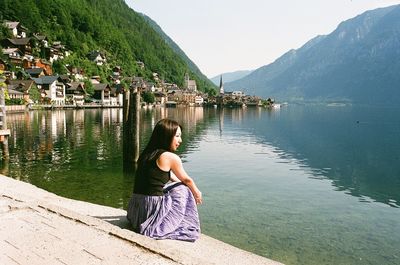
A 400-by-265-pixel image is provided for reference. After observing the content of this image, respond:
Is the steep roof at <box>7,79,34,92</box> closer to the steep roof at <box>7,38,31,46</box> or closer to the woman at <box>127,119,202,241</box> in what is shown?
the steep roof at <box>7,38,31,46</box>

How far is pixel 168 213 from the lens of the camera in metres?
7.98

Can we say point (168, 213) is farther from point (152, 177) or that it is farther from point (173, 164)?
point (173, 164)

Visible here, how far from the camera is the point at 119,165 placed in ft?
84.1

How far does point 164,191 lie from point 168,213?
49cm

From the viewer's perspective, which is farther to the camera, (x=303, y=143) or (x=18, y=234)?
(x=303, y=143)

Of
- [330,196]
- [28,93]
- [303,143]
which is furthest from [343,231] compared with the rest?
[28,93]

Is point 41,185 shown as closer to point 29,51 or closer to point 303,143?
point 303,143

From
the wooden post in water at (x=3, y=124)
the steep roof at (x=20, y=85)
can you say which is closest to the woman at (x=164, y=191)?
the wooden post in water at (x=3, y=124)

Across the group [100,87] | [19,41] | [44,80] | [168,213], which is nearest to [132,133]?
[168,213]

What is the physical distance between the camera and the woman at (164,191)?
780 cm

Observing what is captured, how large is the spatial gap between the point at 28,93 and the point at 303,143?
244 feet

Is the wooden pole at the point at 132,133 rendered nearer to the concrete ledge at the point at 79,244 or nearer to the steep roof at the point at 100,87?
the concrete ledge at the point at 79,244

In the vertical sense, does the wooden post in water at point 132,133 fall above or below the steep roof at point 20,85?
below

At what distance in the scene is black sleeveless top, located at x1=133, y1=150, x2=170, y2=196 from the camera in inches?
308
